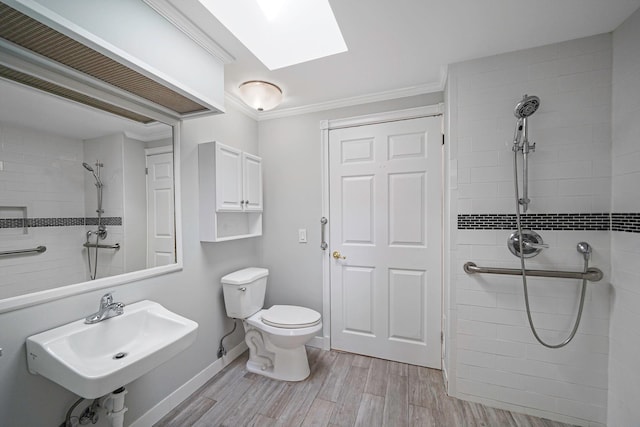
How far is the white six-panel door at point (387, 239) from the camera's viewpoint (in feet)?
6.76

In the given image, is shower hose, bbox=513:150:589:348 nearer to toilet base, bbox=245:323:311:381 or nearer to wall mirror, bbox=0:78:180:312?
toilet base, bbox=245:323:311:381

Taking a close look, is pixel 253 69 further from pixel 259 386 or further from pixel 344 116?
pixel 259 386

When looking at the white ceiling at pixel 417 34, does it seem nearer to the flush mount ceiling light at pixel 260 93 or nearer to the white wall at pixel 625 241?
the flush mount ceiling light at pixel 260 93

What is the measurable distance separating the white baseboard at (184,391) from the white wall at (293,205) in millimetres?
578

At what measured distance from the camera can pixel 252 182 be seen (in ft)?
7.38

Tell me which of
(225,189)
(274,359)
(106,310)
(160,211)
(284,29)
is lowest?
(274,359)

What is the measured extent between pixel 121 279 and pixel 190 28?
1.40 m

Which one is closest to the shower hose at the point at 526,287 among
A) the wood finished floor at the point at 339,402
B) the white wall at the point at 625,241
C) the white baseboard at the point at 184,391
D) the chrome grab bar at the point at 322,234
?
the white wall at the point at 625,241

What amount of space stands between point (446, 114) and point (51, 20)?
210cm

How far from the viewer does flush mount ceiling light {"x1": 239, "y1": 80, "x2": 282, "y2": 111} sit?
192cm

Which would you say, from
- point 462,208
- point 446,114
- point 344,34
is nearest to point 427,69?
point 446,114

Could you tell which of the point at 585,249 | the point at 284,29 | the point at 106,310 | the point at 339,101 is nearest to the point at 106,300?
the point at 106,310

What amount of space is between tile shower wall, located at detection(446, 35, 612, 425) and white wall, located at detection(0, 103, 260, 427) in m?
1.73

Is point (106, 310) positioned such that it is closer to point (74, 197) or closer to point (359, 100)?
point (74, 197)
